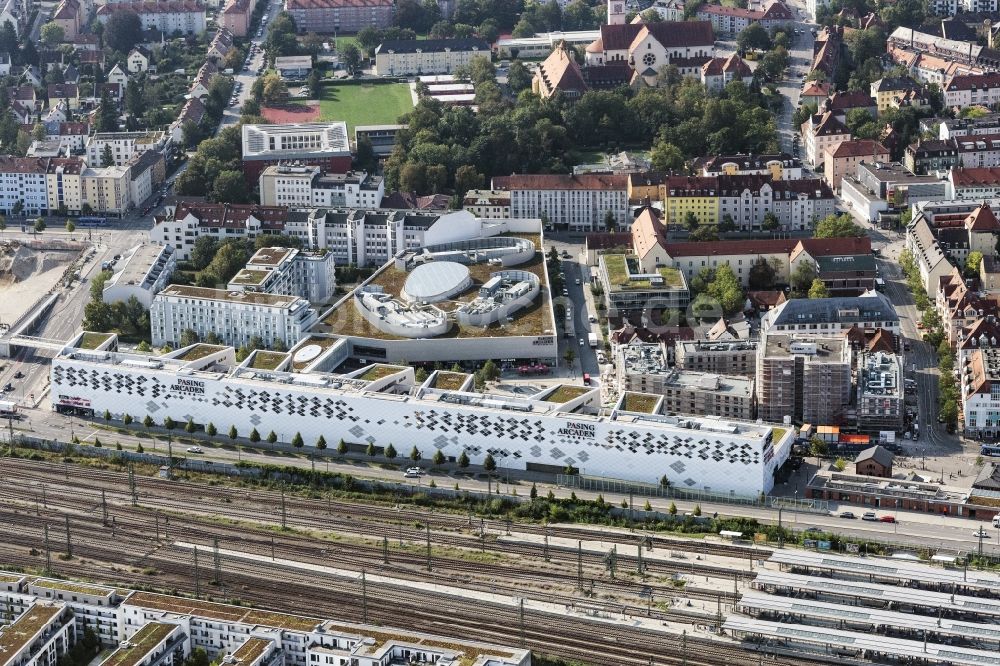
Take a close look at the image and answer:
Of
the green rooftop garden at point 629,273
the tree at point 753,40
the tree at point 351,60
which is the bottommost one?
the green rooftop garden at point 629,273

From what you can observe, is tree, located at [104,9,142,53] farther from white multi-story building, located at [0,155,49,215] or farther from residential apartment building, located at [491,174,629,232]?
residential apartment building, located at [491,174,629,232]

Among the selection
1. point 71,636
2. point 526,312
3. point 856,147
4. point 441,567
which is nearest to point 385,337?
point 526,312

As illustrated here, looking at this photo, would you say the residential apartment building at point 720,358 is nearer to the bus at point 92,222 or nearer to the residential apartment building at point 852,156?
the residential apartment building at point 852,156

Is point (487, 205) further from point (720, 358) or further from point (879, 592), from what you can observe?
point (879, 592)

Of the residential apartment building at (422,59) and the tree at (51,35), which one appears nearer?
the residential apartment building at (422,59)

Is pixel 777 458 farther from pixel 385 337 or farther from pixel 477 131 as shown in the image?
pixel 477 131

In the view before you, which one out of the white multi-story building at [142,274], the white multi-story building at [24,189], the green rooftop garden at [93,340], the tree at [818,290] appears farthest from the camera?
the white multi-story building at [24,189]

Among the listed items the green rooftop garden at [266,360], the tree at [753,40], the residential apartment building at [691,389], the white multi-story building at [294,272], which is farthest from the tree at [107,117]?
the residential apartment building at [691,389]
